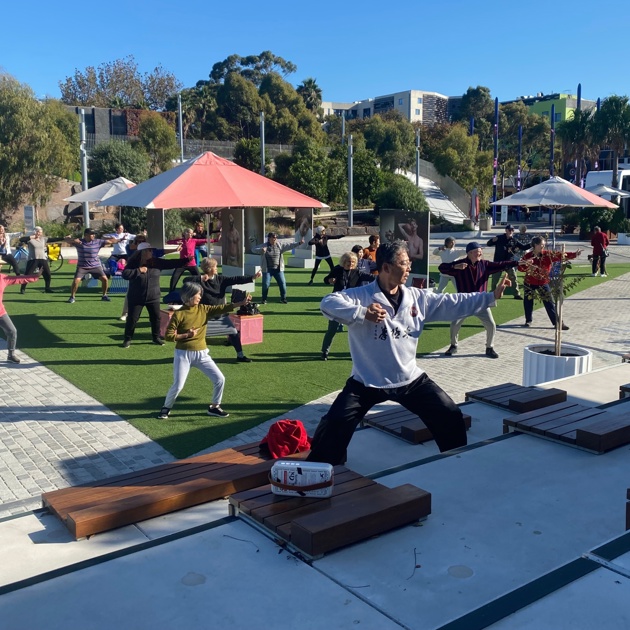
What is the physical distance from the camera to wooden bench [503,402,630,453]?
5.85 m

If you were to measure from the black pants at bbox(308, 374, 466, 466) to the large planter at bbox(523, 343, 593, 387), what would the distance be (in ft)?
13.4

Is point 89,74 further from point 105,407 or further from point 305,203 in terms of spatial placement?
point 105,407

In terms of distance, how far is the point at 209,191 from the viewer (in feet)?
45.0

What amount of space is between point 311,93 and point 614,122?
38492mm

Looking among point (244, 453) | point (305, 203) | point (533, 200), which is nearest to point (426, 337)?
point (305, 203)

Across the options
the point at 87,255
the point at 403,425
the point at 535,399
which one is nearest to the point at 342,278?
the point at 535,399

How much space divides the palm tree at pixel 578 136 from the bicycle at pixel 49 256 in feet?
150

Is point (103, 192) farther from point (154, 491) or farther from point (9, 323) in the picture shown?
point (154, 491)

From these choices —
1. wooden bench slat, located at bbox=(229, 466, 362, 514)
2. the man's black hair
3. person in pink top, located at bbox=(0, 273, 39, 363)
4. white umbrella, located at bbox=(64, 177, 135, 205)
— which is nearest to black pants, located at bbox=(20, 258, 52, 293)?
white umbrella, located at bbox=(64, 177, 135, 205)

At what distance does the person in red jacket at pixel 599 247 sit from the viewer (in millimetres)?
22312

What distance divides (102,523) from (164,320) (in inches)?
319

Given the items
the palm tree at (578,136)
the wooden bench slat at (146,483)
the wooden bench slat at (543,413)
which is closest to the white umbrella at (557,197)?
the wooden bench slat at (543,413)

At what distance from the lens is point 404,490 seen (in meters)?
4.56

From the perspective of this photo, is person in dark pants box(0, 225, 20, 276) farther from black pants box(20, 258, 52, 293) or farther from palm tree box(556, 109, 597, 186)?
palm tree box(556, 109, 597, 186)
